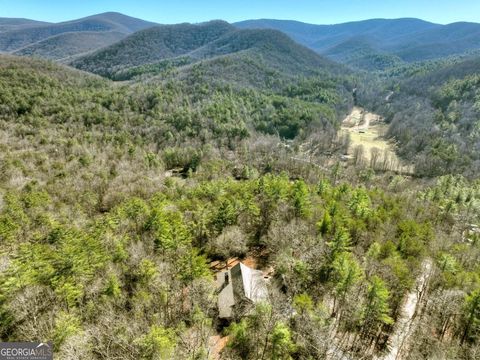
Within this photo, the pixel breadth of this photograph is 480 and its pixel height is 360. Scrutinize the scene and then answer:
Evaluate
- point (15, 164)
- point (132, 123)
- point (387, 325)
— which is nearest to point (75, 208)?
point (15, 164)

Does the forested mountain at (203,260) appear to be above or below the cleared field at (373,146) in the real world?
above

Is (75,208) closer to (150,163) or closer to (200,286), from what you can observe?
(200,286)

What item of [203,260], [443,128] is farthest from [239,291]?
[443,128]

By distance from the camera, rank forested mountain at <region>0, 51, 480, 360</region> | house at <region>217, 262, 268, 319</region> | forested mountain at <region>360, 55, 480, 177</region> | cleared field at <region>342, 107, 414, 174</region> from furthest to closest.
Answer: cleared field at <region>342, 107, 414, 174</region>, forested mountain at <region>360, 55, 480, 177</region>, house at <region>217, 262, 268, 319</region>, forested mountain at <region>0, 51, 480, 360</region>

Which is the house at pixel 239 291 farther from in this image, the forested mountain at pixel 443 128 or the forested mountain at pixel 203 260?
the forested mountain at pixel 443 128

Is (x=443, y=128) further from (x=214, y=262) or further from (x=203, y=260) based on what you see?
(x=203, y=260)

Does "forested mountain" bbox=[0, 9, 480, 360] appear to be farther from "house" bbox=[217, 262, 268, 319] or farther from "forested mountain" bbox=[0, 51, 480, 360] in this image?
"house" bbox=[217, 262, 268, 319]

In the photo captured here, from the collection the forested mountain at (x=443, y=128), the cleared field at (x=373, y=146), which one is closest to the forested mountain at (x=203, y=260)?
the forested mountain at (x=443, y=128)

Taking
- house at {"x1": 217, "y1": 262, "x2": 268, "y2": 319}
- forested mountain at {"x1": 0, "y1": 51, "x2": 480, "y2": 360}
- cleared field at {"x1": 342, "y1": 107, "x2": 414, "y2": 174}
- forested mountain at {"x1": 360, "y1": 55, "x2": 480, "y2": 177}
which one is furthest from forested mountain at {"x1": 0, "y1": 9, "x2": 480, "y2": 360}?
cleared field at {"x1": 342, "y1": 107, "x2": 414, "y2": 174}
